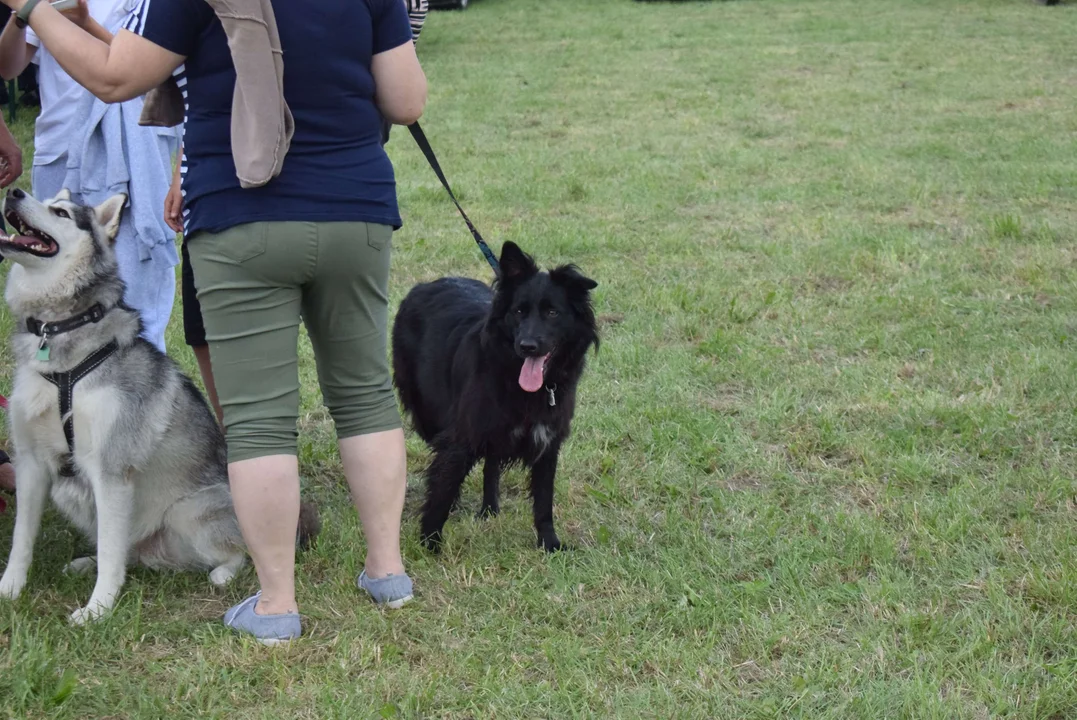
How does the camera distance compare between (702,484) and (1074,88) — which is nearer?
(702,484)

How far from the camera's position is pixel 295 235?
2629 mm

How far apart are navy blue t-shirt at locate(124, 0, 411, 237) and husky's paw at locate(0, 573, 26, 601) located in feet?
4.19

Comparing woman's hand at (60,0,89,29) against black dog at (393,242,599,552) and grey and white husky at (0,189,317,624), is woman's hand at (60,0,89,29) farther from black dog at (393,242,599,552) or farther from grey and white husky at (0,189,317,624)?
black dog at (393,242,599,552)

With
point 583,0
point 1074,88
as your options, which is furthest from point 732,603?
point 583,0

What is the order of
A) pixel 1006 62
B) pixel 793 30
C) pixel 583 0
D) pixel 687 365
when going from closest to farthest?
1. pixel 687 365
2. pixel 1006 62
3. pixel 793 30
4. pixel 583 0

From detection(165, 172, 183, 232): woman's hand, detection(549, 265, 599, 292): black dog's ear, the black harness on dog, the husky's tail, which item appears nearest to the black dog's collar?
the black harness on dog

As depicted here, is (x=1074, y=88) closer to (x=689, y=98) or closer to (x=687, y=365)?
(x=689, y=98)

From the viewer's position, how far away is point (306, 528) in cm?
354

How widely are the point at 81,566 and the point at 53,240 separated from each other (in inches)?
41.7

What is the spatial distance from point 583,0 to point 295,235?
21.7m

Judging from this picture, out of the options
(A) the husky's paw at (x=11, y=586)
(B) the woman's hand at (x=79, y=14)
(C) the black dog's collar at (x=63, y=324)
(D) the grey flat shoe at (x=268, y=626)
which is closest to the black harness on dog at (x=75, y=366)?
(C) the black dog's collar at (x=63, y=324)

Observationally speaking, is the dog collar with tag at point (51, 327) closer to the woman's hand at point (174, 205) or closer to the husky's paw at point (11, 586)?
the woman's hand at point (174, 205)

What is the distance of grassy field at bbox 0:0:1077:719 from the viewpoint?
280 cm

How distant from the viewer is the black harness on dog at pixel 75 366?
3.05m
